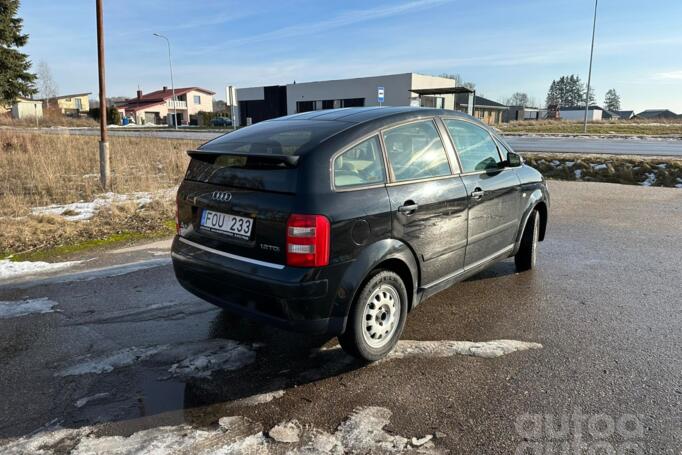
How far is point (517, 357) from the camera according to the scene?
11.7ft

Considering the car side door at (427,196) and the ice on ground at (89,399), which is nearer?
the ice on ground at (89,399)

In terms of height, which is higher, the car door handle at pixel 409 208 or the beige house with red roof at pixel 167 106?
the beige house with red roof at pixel 167 106

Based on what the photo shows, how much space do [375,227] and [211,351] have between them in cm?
157

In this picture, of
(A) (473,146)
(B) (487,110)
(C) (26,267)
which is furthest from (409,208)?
(B) (487,110)

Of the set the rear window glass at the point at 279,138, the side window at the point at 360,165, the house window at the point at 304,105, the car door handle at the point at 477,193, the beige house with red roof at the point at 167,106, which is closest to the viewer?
the side window at the point at 360,165

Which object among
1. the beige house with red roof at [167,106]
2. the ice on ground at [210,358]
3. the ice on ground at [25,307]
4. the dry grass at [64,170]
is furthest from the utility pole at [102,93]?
the beige house with red roof at [167,106]

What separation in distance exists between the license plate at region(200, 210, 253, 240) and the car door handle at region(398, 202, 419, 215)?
1.07 meters

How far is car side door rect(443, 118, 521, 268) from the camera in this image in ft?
13.9

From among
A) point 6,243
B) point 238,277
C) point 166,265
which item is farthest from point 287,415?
point 6,243

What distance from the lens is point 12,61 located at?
2636 centimetres

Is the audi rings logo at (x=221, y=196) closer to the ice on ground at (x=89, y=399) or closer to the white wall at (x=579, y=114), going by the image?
the ice on ground at (x=89, y=399)

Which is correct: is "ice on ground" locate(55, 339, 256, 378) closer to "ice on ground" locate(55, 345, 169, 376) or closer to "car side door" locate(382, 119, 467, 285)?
"ice on ground" locate(55, 345, 169, 376)

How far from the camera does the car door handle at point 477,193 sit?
418 centimetres
